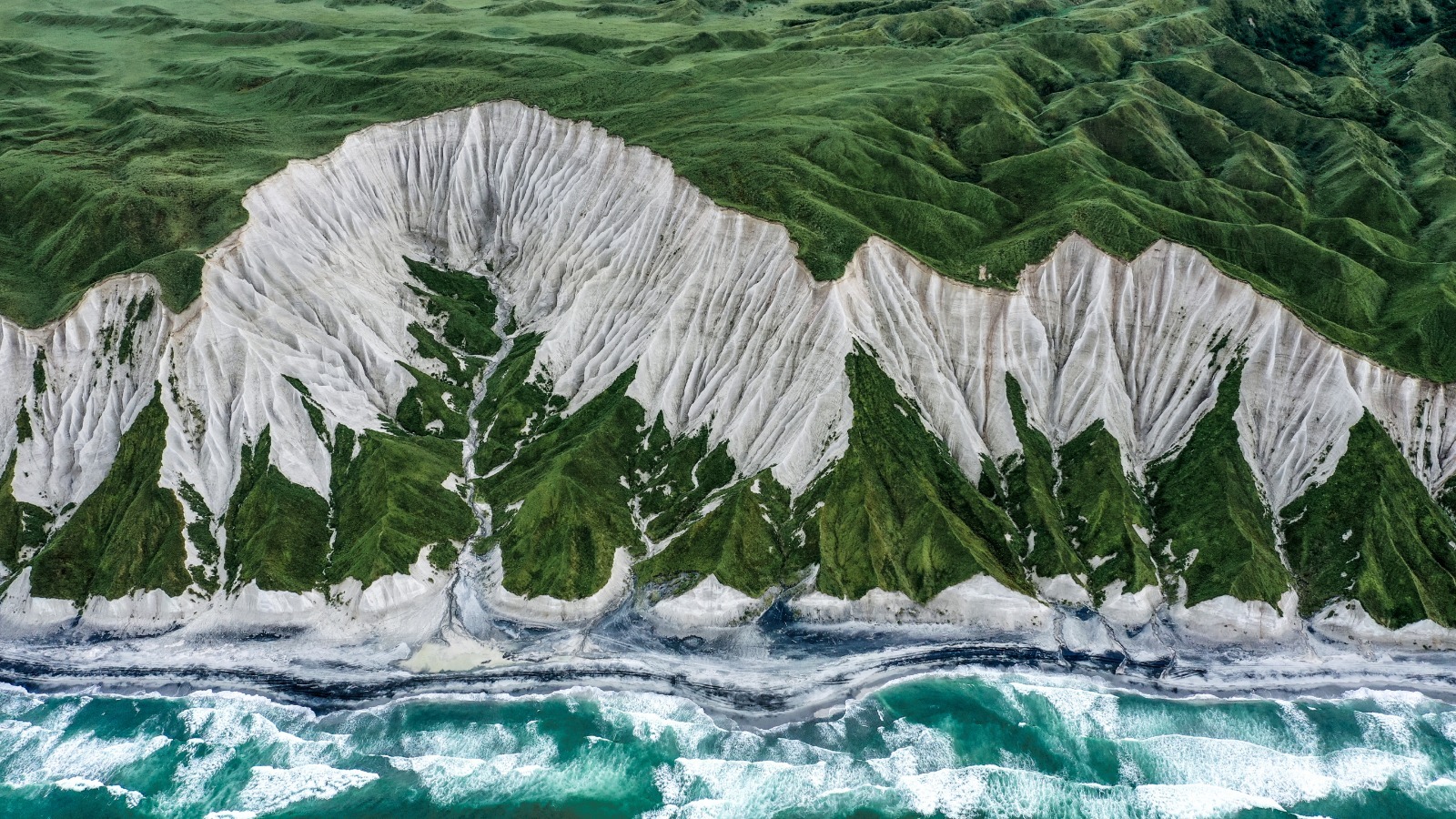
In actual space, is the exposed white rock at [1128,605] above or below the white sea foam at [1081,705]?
above

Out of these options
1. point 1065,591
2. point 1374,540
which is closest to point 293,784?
point 1065,591

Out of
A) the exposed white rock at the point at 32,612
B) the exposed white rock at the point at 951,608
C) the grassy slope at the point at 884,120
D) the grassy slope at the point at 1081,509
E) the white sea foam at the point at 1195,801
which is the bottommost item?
the exposed white rock at the point at 32,612

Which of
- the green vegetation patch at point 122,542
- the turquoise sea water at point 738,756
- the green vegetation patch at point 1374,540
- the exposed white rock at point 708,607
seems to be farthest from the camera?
the green vegetation patch at point 122,542

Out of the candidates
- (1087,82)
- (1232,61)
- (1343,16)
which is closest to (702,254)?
(1087,82)

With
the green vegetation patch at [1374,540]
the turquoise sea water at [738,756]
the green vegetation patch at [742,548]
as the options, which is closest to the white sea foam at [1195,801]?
the turquoise sea water at [738,756]

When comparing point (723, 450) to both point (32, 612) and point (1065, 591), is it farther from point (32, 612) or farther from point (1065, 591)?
point (32, 612)

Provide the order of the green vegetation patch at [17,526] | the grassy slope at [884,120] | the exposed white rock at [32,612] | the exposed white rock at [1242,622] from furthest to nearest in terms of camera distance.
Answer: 1. the grassy slope at [884,120]
2. the green vegetation patch at [17,526]
3. the exposed white rock at [32,612]
4. the exposed white rock at [1242,622]

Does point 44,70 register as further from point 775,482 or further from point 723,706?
point 723,706

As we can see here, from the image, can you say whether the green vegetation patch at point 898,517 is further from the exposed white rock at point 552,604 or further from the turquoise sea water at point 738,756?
the exposed white rock at point 552,604
